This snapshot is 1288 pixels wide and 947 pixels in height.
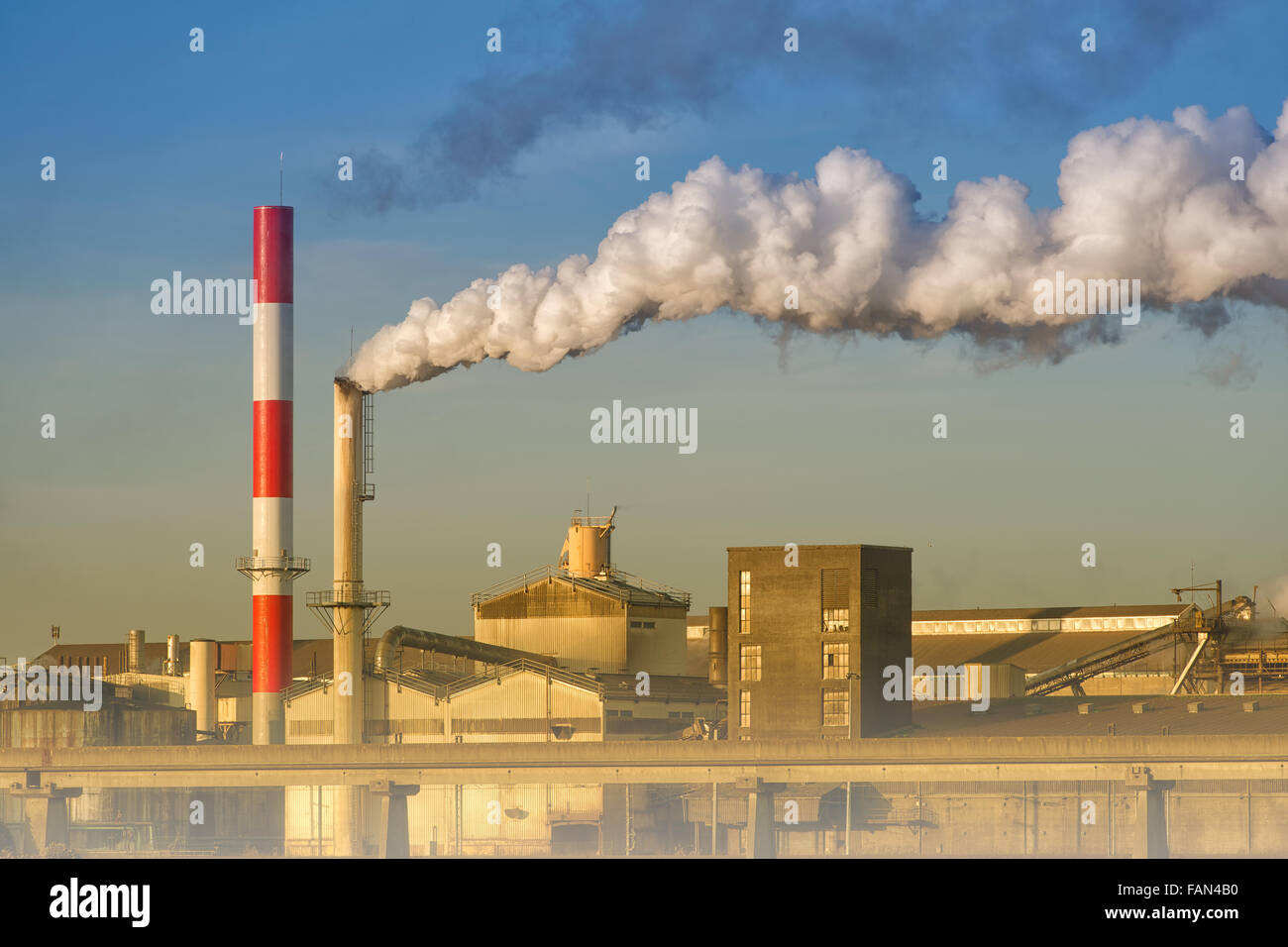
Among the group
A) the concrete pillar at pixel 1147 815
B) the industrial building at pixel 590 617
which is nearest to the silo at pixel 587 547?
the industrial building at pixel 590 617

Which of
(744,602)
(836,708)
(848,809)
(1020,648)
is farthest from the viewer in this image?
(1020,648)

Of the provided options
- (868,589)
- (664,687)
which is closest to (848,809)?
(868,589)

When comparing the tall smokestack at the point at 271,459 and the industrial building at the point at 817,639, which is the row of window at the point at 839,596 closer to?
the industrial building at the point at 817,639

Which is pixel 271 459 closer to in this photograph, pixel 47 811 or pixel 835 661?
pixel 47 811

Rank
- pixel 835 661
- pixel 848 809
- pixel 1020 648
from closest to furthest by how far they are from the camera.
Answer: pixel 848 809 → pixel 835 661 → pixel 1020 648

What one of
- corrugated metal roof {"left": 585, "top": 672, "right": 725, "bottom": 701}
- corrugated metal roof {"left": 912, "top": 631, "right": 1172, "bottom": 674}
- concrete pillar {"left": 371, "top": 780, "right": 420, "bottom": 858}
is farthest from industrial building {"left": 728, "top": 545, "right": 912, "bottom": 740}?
corrugated metal roof {"left": 912, "top": 631, "right": 1172, "bottom": 674}

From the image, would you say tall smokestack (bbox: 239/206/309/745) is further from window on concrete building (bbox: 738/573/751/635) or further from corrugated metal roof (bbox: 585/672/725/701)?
window on concrete building (bbox: 738/573/751/635)
